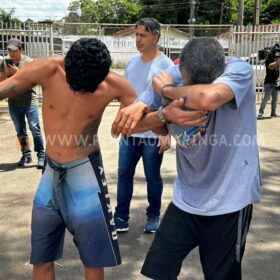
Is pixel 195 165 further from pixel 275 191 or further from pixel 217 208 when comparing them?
→ pixel 275 191

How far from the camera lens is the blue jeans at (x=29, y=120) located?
6.27m

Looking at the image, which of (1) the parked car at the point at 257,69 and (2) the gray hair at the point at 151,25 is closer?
(2) the gray hair at the point at 151,25

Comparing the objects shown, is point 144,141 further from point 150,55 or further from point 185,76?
point 185,76

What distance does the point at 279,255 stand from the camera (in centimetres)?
362

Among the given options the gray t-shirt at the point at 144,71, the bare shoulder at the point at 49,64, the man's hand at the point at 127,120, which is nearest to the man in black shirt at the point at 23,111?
the gray t-shirt at the point at 144,71

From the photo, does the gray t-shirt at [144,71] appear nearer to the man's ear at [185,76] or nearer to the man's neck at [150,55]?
the man's neck at [150,55]

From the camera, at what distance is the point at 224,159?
229 cm

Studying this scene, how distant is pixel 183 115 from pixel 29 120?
4557 millimetres

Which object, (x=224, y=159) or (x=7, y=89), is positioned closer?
(x=224, y=159)

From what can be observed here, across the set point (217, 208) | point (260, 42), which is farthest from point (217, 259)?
point (260, 42)

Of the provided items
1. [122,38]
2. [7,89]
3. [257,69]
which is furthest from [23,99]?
[257,69]

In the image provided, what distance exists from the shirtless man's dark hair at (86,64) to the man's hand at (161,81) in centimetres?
29

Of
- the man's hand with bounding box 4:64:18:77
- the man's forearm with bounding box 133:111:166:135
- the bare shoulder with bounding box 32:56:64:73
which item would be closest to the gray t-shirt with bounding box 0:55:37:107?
the man's hand with bounding box 4:64:18:77

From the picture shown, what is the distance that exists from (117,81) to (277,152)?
5.29 meters
